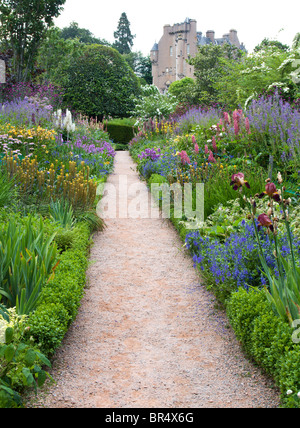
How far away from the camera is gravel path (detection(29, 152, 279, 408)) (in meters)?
2.73

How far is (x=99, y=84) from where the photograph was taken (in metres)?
22.4

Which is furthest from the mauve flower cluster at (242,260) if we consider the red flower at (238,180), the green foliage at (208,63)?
the green foliage at (208,63)

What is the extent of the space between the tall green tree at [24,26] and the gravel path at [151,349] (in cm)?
1482

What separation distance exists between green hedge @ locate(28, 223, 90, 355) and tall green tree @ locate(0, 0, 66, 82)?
49.4ft

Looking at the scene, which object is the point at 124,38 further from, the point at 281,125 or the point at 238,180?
the point at 238,180

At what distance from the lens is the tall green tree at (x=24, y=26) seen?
682 inches

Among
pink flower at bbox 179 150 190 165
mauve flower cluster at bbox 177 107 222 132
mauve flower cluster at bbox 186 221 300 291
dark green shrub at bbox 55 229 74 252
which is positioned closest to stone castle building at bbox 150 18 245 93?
mauve flower cluster at bbox 177 107 222 132

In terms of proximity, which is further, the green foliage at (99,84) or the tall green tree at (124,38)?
the tall green tree at (124,38)

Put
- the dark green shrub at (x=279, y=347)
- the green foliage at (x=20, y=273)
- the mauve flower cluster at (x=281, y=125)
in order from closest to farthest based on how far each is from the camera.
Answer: the dark green shrub at (x=279, y=347)
the green foliage at (x=20, y=273)
the mauve flower cluster at (x=281, y=125)

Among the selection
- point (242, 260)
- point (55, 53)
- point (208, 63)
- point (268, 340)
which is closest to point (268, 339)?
Result: point (268, 340)

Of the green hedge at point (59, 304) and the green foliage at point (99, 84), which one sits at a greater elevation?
the green foliage at point (99, 84)

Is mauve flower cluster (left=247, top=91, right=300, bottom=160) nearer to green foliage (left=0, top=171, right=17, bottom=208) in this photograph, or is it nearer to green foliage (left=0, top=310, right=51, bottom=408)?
green foliage (left=0, top=171, right=17, bottom=208)

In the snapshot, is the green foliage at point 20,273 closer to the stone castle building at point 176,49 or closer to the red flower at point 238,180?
the red flower at point 238,180
